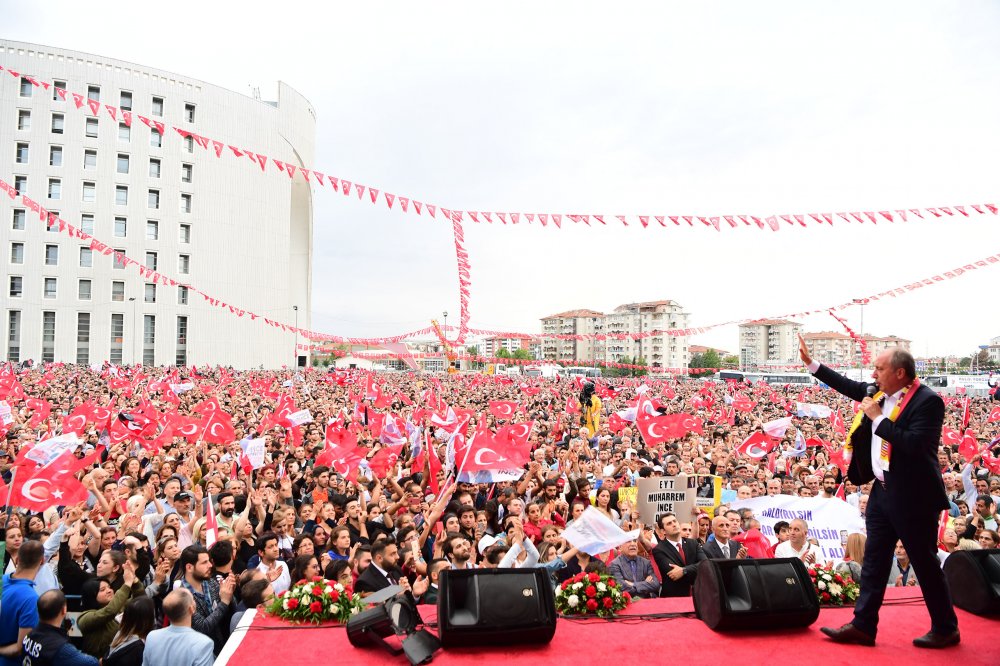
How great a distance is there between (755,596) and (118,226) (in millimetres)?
61565

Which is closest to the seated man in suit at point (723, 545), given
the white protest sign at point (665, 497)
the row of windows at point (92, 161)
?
the white protest sign at point (665, 497)

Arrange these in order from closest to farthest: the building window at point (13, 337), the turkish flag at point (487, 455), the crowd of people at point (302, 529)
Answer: the crowd of people at point (302, 529)
the turkish flag at point (487, 455)
the building window at point (13, 337)

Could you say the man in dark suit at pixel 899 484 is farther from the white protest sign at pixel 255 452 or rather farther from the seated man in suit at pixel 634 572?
the white protest sign at pixel 255 452

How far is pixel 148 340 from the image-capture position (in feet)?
182

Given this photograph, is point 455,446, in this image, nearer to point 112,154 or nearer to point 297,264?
point 112,154

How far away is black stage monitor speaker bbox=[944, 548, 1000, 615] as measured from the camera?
14.1 ft

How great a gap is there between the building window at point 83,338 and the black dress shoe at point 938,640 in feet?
202

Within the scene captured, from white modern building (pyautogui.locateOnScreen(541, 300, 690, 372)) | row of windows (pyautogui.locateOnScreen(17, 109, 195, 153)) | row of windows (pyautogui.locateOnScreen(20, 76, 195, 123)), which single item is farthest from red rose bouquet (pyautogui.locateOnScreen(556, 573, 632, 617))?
white modern building (pyautogui.locateOnScreen(541, 300, 690, 372))

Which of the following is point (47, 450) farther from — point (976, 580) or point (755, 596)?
point (976, 580)

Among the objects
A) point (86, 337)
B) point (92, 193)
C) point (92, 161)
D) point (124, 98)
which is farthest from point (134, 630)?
point (124, 98)

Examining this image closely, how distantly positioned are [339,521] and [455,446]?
3220 millimetres

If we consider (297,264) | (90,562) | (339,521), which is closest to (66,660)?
(90,562)

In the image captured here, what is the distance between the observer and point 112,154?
54344 mm

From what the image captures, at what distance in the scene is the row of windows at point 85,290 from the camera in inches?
2053
